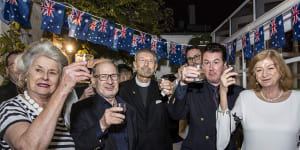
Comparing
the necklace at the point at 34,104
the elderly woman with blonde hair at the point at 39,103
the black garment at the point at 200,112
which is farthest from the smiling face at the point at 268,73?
the necklace at the point at 34,104

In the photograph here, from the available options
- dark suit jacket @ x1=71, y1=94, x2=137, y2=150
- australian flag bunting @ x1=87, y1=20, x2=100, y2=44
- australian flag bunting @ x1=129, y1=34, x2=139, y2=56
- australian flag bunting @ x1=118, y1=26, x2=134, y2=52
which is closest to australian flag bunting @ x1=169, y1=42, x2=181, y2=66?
australian flag bunting @ x1=129, y1=34, x2=139, y2=56

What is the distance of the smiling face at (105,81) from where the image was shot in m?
2.09

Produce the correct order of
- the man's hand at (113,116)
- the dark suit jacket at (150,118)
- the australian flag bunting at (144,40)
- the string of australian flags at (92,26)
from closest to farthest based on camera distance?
1. the man's hand at (113,116)
2. the dark suit jacket at (150,118)
3. the string of australian flags at (92,26)
4. the australian flag bunting at (144,40)

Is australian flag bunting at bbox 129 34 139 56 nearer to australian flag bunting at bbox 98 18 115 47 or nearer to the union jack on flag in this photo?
australian flag bunting at bbox 98 18 115 47

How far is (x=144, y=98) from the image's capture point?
2756mm

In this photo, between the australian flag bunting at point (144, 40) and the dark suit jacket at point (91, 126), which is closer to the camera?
the dark suit jacket at point (91, 126)

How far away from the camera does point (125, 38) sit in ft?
15.5

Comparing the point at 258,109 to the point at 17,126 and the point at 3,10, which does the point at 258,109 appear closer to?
the point at 17,126

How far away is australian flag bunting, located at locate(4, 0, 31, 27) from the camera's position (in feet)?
9.02

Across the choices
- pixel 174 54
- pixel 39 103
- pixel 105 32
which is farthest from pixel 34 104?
pixel 174 54

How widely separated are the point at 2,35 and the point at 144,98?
2319 mm

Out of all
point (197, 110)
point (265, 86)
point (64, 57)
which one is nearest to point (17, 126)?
point (64, 57)

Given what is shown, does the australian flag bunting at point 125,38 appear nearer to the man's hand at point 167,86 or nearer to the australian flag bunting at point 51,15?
the australian flag bunting at point 51,15

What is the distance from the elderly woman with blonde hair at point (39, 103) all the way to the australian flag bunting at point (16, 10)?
1.94m
